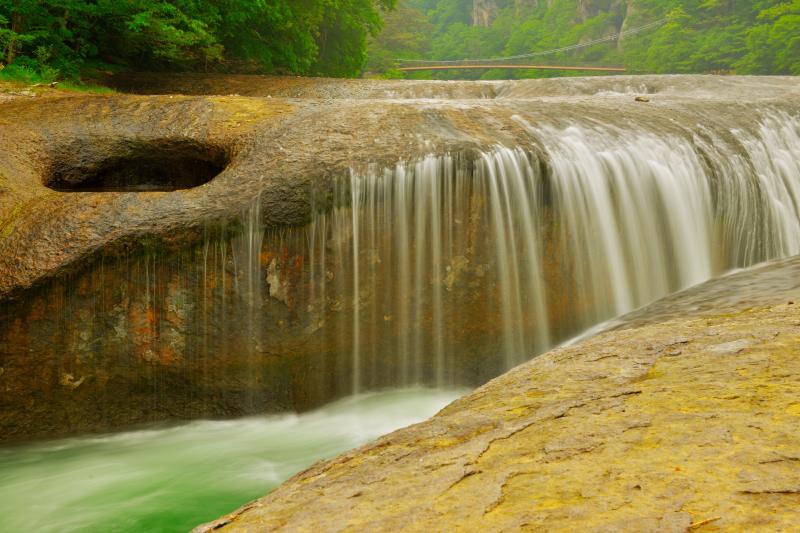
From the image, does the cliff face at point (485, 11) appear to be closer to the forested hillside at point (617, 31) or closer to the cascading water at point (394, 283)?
the forested hillside at point (617, 31)

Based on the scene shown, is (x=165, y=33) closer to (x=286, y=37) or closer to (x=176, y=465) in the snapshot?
(x=286, y=37)

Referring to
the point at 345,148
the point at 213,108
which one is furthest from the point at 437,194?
the point at 213,108

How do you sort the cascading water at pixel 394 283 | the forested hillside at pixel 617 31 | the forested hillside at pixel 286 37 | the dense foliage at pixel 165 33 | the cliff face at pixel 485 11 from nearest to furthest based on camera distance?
the cascading water at pixel 394 283, the dense foliage at pixel 165 33, the forested hillside at pixel 286 37, the forested hillside at pixel 617 31, the cliff face at pixel 485 11

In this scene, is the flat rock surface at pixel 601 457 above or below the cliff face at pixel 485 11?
below

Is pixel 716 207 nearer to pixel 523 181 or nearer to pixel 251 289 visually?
pixel 523 181

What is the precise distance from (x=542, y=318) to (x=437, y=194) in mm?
1555

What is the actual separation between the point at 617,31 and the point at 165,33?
154 ft

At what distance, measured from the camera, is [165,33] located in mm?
9711

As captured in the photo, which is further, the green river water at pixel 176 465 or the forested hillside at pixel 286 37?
the forested hillside at pixel 286 37

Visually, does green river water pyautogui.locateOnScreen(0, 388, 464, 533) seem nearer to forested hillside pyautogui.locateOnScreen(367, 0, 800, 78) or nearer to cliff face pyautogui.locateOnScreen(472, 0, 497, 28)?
forested hillside pyautogui.locateOnScreen(367, 0, 800, 78)

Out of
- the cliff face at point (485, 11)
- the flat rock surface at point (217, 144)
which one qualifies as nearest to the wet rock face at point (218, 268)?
the flat rock surface at point (217, 144)

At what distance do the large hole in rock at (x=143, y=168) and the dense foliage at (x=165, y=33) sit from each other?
9.95 ft

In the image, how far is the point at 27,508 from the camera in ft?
13.8

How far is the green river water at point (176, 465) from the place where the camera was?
4.04 m
